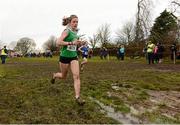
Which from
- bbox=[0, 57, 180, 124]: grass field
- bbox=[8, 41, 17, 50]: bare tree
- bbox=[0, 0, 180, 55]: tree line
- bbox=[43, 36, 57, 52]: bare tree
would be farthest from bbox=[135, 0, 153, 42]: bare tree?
bbox=[8, 41, 17, 50]: bare tree

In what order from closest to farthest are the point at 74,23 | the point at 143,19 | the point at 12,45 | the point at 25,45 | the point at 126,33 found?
1. the point at 74,23
2. the point at 143,19
3. the point at 126,33
4. the point at 25,45
5. the point at 12,45

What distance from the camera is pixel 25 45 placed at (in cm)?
13388

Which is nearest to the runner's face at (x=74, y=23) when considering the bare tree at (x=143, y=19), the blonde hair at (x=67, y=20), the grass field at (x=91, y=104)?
the blonde hair at (x=67, y=20)

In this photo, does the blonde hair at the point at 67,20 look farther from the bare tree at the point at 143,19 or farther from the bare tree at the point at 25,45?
the bare tree at the point at 25,45

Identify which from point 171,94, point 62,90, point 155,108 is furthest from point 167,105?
point 62,90

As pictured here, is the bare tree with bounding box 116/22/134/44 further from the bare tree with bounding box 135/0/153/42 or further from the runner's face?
the runner's face

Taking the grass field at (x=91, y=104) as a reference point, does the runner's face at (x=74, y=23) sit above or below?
above

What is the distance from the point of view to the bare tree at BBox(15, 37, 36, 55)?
434 ft

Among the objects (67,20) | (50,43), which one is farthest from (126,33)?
(67,20)

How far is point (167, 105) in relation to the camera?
9.89 meters

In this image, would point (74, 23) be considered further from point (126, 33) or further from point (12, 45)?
point (12, 45)

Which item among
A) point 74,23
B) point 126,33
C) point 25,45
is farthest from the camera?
point 25,45

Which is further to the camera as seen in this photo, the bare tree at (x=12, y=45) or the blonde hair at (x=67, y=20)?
the bare tree at (x=12, y=45)

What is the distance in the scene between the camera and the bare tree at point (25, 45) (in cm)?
13238
